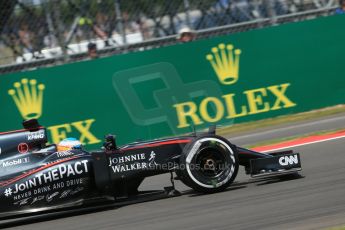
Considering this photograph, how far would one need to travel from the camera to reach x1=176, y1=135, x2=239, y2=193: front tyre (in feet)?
23.5

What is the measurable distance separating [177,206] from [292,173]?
1.64 metres

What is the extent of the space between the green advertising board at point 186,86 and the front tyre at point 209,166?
528 centimetres

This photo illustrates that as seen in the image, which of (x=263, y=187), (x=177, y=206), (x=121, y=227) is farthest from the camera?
(x=263, y=187)

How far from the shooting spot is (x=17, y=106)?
40.2 ft

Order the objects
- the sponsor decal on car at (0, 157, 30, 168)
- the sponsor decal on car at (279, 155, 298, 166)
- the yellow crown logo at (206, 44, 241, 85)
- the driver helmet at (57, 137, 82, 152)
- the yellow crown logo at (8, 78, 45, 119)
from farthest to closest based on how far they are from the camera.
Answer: the yellow crown logo at (206, 44, 241, 85) < the yellow crown logo at (8, 78, 45, 119) < the sponsor decal on car at (279, 155, 298, 166) < the driver helmet at (57, 137, 82, 152) < the sponsor decal on car at (0, 157, 30, 168)

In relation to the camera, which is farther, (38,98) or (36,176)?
(38,98)

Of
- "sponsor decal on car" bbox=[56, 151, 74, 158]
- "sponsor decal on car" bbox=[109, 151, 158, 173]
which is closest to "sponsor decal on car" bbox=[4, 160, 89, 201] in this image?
"sponsor decal on car" bbox=[56, 151, 74, 158]

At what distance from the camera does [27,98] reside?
12.3m

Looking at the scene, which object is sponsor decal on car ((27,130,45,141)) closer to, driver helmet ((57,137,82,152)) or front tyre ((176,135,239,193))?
driver helmet ((57,137,82,152))

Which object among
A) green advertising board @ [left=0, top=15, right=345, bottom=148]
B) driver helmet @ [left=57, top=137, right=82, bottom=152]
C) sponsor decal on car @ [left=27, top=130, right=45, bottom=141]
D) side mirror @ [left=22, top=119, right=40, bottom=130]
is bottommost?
driver helmet @ [left=57, top=137, right=82, bottom=152]

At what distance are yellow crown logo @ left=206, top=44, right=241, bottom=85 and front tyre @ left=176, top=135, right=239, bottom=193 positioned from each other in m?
5.78

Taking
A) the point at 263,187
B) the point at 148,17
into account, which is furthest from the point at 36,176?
the point at 148,17

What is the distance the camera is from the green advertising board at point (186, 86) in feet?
40.6

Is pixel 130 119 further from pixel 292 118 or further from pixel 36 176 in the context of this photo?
pixel 36 176
